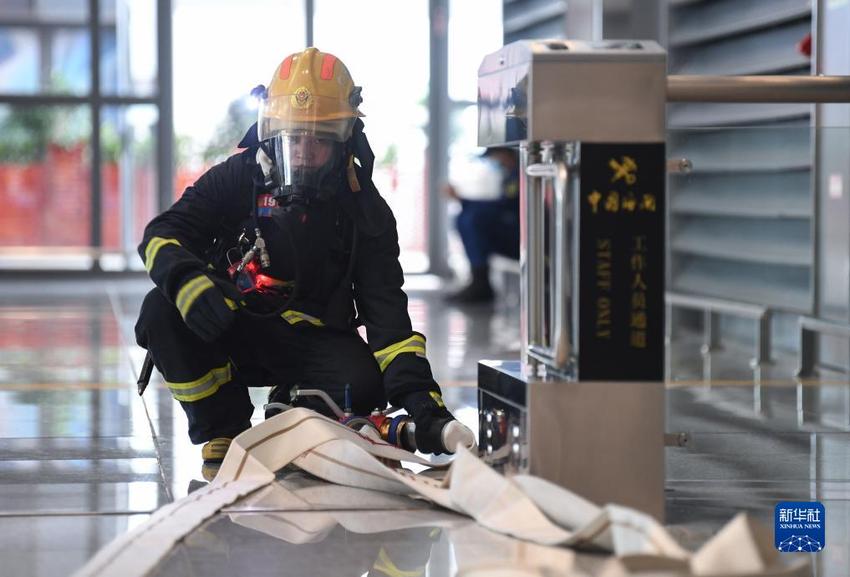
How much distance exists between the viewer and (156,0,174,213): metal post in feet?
37.7

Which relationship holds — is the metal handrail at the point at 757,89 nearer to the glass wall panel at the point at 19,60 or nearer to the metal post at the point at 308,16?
the metal post at the point at 308,16

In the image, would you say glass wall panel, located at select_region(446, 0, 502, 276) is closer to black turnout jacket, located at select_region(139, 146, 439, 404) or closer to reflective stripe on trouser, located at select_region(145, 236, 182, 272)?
black turnout jacket, located at select_region(139, 146, 439, 404)

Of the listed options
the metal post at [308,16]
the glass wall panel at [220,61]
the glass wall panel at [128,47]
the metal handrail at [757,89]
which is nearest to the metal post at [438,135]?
the metal post at [308,16]

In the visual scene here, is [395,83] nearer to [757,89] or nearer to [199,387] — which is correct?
[199,387]

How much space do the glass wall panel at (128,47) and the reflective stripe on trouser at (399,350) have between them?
863cm

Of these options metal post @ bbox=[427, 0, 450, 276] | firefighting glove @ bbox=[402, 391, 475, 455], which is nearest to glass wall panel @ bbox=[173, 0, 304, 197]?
metal post @ bbox=[427, 0, 450, 276]

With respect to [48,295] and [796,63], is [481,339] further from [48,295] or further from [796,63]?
[48,295]

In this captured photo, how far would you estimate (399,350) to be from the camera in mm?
3459

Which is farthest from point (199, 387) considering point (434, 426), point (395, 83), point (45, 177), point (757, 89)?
point (45, 177)

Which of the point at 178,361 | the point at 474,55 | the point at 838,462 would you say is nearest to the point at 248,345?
the point at 178,361

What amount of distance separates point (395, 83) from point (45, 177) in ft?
10.4

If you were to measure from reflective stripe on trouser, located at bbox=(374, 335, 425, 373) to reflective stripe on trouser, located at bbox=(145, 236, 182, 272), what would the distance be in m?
0.60

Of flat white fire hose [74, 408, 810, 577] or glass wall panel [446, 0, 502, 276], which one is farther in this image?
glass wall panel [446, 0, 502, 276]

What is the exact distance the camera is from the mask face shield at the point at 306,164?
3332 mm
